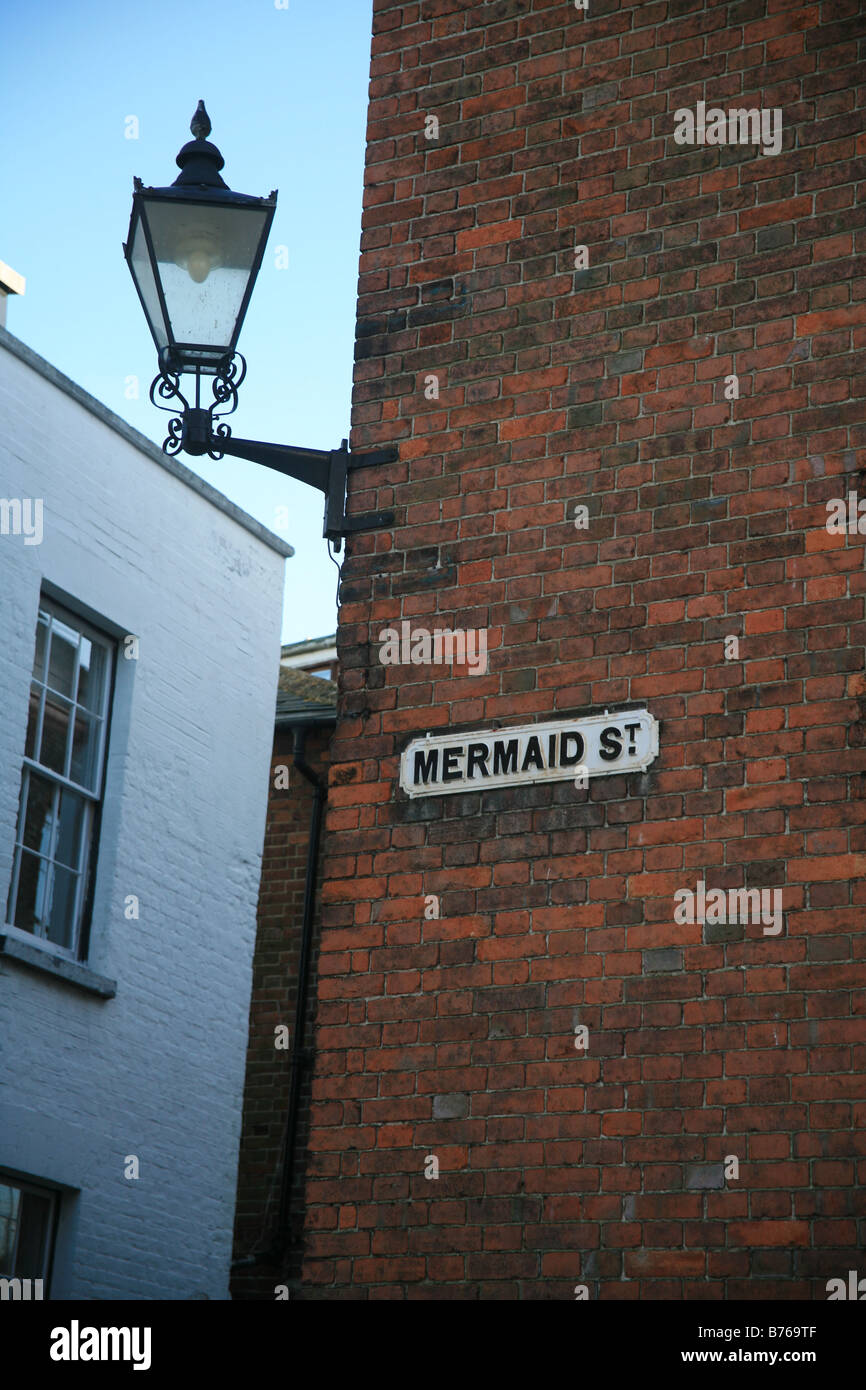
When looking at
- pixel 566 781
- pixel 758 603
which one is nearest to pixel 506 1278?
pixel 566 781

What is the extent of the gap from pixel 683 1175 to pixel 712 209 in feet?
10.2

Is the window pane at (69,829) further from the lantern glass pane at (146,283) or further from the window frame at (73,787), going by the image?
the lantern glass pane at (146,283)

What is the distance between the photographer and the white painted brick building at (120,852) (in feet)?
32.8

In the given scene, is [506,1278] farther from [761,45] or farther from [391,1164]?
[761,45]

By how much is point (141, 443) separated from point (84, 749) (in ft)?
7.18

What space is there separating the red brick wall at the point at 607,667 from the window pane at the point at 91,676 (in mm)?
5436

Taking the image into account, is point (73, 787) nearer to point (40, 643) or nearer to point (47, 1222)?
point (40, 643)

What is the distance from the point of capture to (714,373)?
5.38 m

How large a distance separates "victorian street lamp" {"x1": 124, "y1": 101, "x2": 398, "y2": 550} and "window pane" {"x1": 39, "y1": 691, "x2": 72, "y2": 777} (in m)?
5.03

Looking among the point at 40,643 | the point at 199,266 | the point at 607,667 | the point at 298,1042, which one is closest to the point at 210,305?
the point at 199,266

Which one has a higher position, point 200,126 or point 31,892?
point 200,126

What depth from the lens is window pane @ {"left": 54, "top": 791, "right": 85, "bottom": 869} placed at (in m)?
10.6

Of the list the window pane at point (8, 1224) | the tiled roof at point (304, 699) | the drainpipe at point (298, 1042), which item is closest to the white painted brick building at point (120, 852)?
the window pane at point (8, 1224)

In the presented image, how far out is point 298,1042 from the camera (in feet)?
40.0
